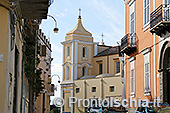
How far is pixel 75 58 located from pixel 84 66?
269 cm

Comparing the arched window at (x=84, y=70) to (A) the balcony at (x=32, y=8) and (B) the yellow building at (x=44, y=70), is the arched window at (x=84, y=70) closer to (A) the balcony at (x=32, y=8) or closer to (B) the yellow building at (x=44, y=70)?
(B) the yellow building at (x=44, y=70)

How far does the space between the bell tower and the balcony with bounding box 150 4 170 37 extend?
141 feet

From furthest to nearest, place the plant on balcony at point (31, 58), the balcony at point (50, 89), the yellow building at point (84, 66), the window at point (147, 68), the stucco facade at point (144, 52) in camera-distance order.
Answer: the yellow building at point (84, 66), the balcony at point (50, 89), the window at point (147, 68), the stucco facade at point (144, 52), the plant on balcony at point (31, 58)

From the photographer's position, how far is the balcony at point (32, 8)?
11530mm

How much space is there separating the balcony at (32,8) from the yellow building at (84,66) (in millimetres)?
44148

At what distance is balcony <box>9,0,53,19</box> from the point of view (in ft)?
37.8

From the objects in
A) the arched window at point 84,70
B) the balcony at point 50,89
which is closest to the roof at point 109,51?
the arched window at point 84,70

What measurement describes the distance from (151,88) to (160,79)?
184 centimetres

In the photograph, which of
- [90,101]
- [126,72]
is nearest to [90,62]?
[90,101]

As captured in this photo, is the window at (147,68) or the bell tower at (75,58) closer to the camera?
the window at (147,68)

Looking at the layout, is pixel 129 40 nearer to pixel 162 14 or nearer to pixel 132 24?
pixel 132 24

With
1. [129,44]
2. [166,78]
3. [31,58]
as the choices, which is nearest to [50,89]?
[129,44]

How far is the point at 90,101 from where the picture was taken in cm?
5600

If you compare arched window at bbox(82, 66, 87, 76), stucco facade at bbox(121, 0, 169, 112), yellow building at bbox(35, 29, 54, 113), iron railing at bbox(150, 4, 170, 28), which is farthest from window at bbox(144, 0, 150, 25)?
arched window at bbox(82, 66, 87, 76)
